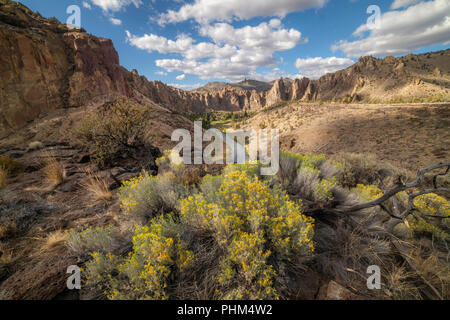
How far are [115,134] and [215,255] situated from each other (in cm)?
588

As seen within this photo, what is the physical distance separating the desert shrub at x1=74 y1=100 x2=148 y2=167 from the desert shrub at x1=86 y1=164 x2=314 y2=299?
463cm

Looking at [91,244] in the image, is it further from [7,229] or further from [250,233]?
[250,233]

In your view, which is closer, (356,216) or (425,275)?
(425,275)

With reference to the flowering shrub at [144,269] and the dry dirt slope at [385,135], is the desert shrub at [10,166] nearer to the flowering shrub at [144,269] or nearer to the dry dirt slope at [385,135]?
the flowering shrub at [144,269]

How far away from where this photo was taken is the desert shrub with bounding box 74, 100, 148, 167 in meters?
5.78

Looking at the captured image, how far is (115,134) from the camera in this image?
6070 mm

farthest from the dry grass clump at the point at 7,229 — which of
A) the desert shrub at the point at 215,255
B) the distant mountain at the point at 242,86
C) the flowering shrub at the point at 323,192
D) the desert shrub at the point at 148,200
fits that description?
the distant mountain at the point at 242,86

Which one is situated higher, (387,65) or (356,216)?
(387,65)

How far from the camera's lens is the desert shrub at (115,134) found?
5777 millimetres

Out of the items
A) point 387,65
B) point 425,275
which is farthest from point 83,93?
point 387,65

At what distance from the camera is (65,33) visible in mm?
13508

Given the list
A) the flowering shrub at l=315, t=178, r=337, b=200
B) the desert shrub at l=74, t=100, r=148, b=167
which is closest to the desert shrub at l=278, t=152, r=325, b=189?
the flowering shrub at l=315, t=178, r=337, b=200
